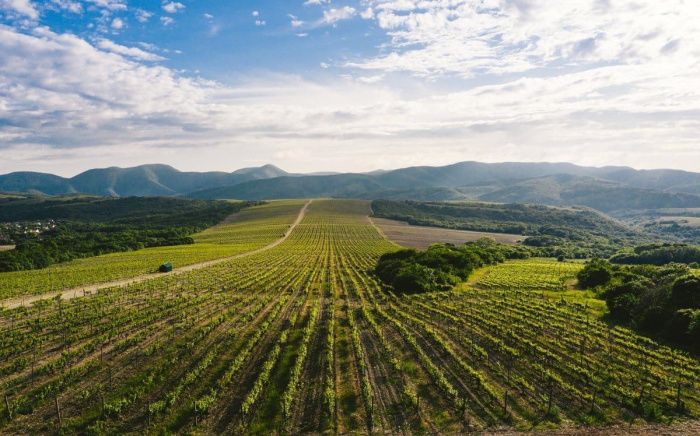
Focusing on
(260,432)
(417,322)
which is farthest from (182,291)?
(260,432)

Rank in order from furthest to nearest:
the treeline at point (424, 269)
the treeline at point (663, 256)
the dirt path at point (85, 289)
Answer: the treeline at point (663, 256) → the treeline at point (424, 269) → the dirt path at point (85, 289)

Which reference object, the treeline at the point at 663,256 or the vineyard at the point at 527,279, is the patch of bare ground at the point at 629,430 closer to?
the vineyard at the point at 527,279

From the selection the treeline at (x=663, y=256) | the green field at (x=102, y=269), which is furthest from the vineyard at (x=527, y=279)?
the green field at (x=102, y=269)

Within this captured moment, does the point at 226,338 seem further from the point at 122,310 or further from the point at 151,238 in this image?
the point at 151,238

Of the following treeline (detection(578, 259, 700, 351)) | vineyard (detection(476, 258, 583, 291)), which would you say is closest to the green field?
vineyard (detection(476, 258, 583, 291))

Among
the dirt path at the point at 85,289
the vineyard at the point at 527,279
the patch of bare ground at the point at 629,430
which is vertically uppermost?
the patch of bare ground at the point at 629,430

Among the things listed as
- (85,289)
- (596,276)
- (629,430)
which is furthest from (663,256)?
(85,289)

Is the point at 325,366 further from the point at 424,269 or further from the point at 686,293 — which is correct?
the point at 424,269

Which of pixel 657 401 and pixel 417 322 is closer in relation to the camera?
pixel 657 401
